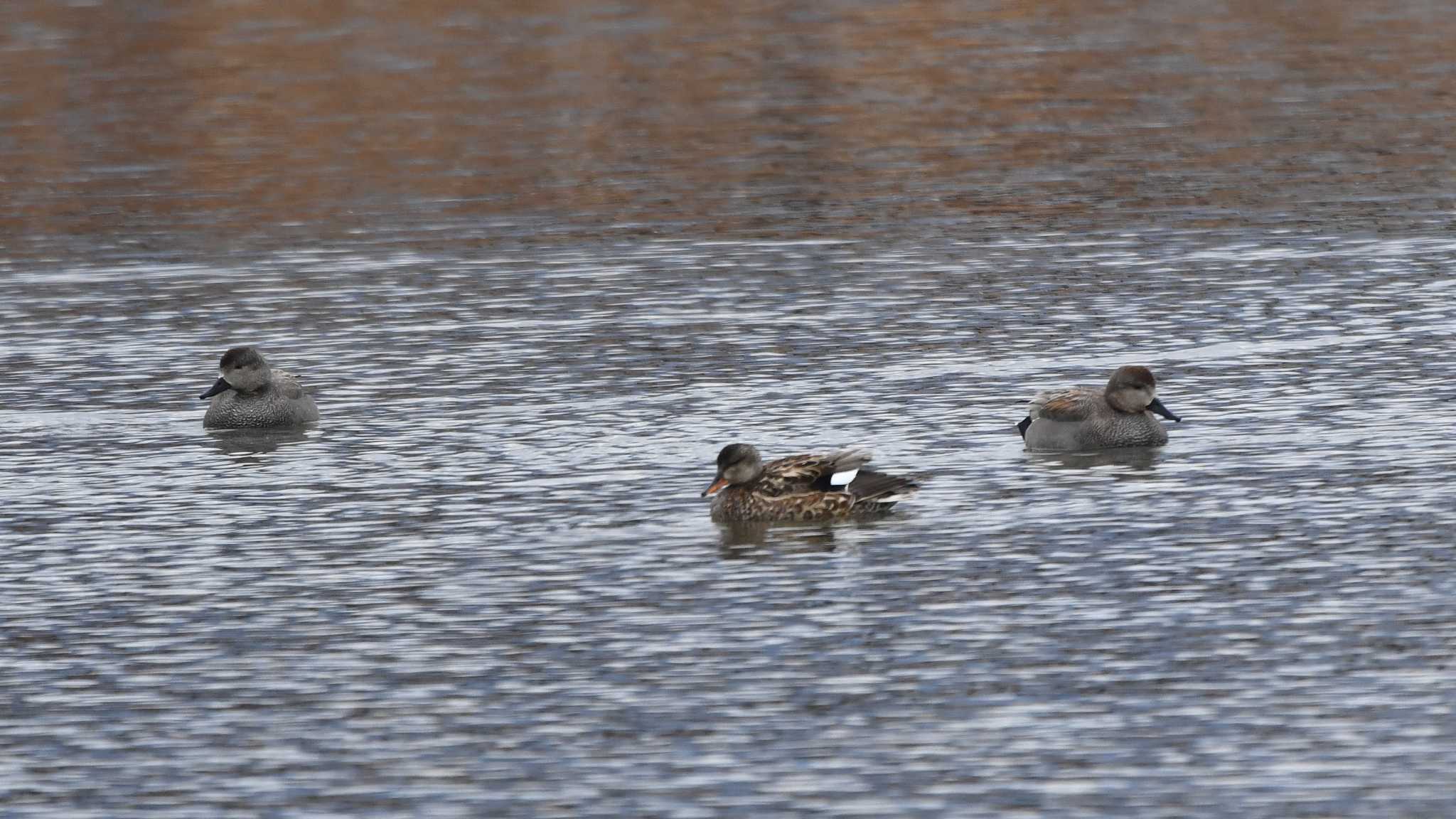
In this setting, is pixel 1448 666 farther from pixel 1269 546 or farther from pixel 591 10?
pixel 591 10

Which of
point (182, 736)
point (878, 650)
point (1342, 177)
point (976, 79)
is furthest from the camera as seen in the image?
point (976, 79)

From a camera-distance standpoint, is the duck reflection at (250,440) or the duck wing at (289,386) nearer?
the duck reflection at (250,440)

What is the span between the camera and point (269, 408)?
1022 inches

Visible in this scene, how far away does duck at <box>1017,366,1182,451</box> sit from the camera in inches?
918

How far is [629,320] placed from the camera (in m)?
31.4

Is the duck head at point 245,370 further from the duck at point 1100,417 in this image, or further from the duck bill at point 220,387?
the duck at point 1100,417

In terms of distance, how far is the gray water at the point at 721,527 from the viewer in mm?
14891

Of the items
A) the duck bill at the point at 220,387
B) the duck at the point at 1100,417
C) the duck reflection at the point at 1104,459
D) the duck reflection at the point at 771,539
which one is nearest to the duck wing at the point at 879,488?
the duck reflection at the point at 771,539

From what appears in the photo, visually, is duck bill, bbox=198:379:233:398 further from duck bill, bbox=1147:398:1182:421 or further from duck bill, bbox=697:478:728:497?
duck bill, bbox=1147:398:1182:421

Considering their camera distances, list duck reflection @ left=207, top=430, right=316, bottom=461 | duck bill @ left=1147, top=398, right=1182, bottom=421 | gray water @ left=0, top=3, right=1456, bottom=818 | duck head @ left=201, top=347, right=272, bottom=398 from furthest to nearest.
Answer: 1. duck head @ left=201, top=347, right=272, bottom=398
2. duck reflection @ left=207, top=430, right=316, bottom=461
3. duck bill @ left=1147, top=398, right=1182, bottom=421
4. gray water @ left=0, top=3, right=1456, bottom=818

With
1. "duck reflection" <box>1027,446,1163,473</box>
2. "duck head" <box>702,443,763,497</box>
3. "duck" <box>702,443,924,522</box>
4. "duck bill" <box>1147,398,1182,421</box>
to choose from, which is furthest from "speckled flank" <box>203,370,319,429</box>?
"duck bill" <box>1147,398,1182,421</box>

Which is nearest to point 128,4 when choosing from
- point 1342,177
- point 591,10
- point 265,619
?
point 591,10

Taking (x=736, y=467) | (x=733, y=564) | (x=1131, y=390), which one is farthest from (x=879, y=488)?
(x=1131, y=390)

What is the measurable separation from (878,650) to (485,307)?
54.5ft
